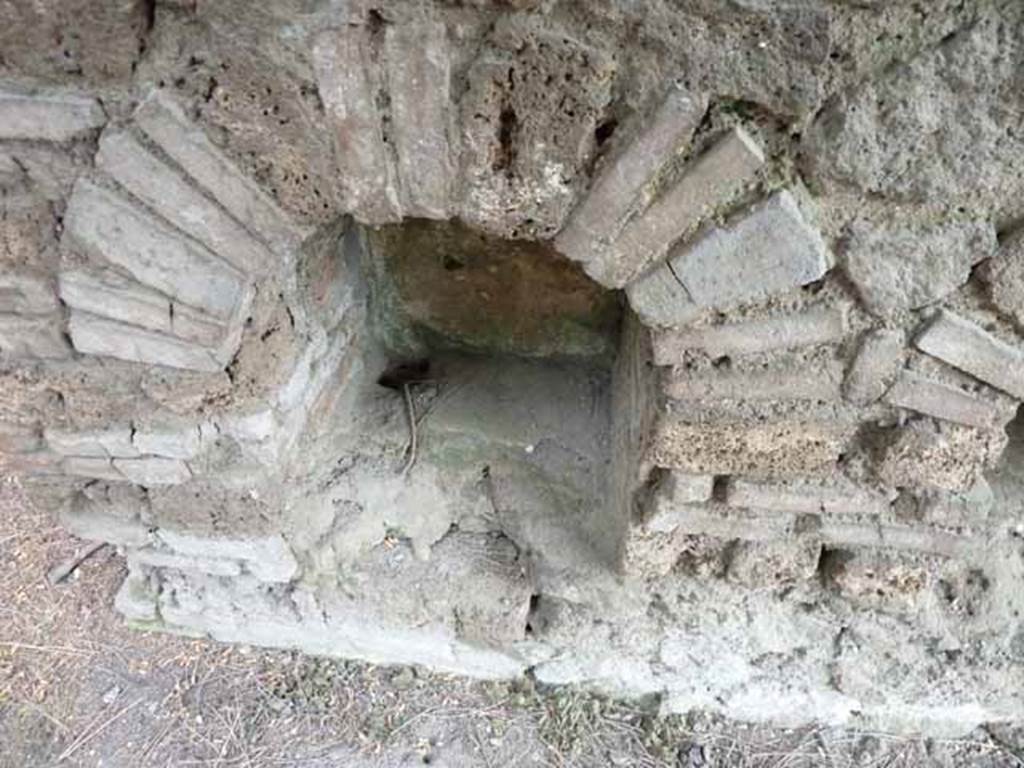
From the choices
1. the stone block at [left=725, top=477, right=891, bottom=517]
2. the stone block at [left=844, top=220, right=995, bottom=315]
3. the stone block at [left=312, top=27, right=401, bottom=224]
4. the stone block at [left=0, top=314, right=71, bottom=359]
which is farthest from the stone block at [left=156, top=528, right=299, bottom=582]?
the stone block at [left=844, top=220, right=995, bottom=315]

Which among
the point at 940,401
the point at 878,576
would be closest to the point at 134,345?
the point at 940,401

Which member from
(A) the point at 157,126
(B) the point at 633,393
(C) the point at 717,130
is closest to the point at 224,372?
(A) the point at 157,126

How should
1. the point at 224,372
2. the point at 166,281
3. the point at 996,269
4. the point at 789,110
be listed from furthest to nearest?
1. the point at 224,372
2. the point at 166,281
3. the point at 996,269
4. the point at 789,110

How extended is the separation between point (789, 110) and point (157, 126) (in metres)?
0.95

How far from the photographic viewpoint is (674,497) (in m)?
1.79

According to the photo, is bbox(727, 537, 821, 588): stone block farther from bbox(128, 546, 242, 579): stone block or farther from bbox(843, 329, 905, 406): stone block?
bbox(128, 546, 242, 579): stone block

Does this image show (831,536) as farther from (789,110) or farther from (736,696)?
(789,110)

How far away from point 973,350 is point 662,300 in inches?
20.2

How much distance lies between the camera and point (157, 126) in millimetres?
1417

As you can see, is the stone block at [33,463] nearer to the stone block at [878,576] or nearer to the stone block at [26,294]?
the stone block at [26,294]

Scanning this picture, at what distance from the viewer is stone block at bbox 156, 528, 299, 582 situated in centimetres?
213

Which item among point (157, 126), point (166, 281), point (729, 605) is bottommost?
point (729, 605)

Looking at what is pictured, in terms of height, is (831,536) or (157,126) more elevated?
(157,126)

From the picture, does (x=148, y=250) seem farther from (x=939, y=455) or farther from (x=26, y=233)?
(x=939, y=455)
